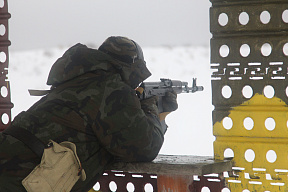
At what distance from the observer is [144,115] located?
6.65 ft

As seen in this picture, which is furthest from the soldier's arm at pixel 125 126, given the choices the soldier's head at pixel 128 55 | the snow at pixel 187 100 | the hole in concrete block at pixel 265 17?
the snow at pixel 187 100

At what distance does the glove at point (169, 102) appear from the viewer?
2.40 metres

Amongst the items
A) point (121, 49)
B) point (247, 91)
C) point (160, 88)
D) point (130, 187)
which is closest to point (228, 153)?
point (247, 91)

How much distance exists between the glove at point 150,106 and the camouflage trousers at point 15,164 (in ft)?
1.80

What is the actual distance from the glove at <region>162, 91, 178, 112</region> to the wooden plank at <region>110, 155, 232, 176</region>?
0.27 m

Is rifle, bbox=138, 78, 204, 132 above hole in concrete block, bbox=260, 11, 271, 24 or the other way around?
the other way around

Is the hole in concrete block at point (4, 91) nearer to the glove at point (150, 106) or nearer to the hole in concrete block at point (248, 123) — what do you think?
the glove at point (150, 106)

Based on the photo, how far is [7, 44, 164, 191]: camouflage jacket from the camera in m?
1.96

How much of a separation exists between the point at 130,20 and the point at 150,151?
138 cm

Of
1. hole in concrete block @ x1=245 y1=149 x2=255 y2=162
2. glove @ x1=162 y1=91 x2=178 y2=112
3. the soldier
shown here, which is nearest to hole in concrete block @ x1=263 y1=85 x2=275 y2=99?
hole in concrete block @ x1=245 y1=149 x2=255 y2=162

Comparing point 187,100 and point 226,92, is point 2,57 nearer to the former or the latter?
point 187,100

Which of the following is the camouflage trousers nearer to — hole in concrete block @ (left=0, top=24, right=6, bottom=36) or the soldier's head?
the soldier's head

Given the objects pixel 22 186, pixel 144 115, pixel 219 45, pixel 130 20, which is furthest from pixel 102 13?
pixel 22 186

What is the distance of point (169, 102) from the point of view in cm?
242
